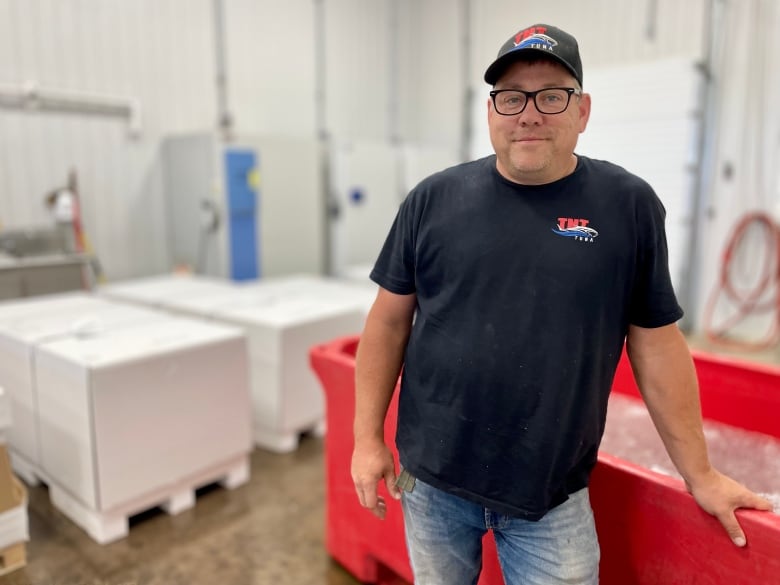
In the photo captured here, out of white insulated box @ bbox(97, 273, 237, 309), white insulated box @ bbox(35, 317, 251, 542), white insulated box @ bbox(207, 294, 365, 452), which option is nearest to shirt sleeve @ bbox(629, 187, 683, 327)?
white insulated box @ bbox(35, 317, 251, 542)

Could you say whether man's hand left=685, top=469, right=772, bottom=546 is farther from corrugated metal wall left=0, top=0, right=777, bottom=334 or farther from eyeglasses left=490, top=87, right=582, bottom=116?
corrugated metal wall left=0, top=0, right=777, bottom=334

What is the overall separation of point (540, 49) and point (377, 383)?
701 mm

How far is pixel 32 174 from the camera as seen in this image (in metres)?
3.90

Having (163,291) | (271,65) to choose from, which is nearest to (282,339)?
(163,291)

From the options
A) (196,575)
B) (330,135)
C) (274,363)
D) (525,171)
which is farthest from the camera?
(330,135)

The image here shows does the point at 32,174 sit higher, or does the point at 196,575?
the point at 32,174

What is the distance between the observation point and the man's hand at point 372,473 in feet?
3.85

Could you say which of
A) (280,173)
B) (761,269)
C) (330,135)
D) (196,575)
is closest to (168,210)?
(280,173)

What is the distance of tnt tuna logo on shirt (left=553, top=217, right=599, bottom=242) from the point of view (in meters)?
0.98

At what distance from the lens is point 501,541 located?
1.13 m

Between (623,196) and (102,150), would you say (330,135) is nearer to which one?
(102,150)

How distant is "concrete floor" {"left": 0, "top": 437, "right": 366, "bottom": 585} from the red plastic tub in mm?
197

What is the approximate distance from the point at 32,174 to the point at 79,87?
700mm

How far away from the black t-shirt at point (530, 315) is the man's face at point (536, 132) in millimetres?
40
